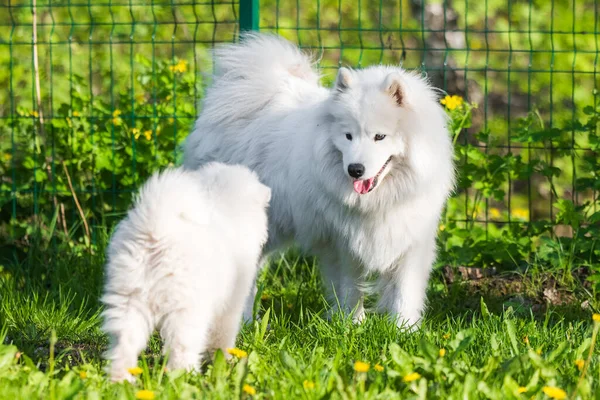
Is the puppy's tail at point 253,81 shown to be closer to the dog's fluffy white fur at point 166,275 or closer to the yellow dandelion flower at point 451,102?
the yellow dandelion flower at point 451,102

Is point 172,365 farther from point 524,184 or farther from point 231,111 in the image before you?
point 524,184

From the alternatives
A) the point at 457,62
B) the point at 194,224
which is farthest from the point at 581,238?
the point at 457,62

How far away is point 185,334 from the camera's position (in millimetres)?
2811

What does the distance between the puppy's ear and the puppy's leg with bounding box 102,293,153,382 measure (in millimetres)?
1596

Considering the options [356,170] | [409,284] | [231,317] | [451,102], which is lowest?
[409,284]

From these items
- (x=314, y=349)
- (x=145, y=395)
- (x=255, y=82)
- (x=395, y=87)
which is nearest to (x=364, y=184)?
(x=395, y=87)

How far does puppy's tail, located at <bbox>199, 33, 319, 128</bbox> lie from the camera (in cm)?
462

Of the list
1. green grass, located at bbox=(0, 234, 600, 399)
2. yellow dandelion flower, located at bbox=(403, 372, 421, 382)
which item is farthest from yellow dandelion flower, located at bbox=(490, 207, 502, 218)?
yellow dandelion flower, located at bbox=(403, 372, 421, 382)

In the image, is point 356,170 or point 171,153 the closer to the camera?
point 356,170

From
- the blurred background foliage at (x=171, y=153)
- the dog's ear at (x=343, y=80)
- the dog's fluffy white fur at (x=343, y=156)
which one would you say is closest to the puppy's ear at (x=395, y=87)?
the dog's fluffy white fur at (x=343, y=156)

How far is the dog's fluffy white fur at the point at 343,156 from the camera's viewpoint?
3.83 meters

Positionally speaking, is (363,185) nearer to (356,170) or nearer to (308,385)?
(356,170)

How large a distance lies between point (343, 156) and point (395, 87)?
15.0 inches

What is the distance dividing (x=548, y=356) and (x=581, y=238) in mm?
1831
